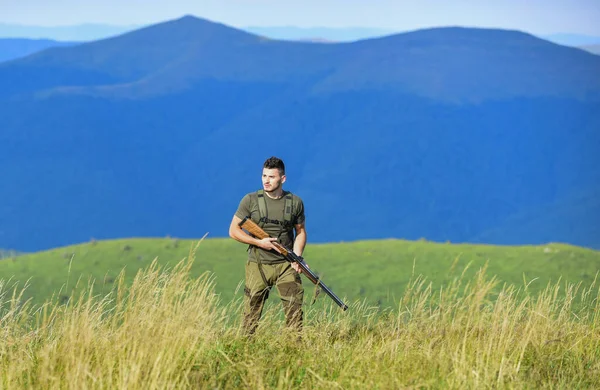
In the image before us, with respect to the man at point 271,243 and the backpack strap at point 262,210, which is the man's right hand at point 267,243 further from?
the backpack strap at point 262,210

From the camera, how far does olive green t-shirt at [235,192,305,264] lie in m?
6.41

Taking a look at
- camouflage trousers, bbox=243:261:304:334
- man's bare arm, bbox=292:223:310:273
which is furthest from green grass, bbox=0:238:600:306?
man's bare arm, bbox=292:223:310:273

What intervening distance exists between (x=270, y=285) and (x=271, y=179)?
0.85m

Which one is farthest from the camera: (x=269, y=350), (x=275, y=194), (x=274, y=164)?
(x=275, y=194)

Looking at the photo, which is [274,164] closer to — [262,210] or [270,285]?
[262,210]

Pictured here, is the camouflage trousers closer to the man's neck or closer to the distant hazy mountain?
the man's neck

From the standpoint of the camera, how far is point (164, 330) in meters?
5.38

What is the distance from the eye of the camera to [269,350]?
5.75 meters

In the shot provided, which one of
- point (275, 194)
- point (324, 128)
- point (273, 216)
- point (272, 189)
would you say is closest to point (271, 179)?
point (272, 189)

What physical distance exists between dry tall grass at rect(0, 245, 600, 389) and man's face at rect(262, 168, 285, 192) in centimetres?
89

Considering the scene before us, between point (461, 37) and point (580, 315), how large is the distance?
68.0m

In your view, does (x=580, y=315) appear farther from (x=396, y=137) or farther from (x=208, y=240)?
(x=396, y=137)

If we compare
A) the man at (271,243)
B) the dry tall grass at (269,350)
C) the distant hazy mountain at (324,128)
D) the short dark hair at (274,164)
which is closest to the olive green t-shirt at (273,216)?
the man at (271,243)

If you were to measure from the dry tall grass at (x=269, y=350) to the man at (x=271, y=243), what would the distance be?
151 millimetres
